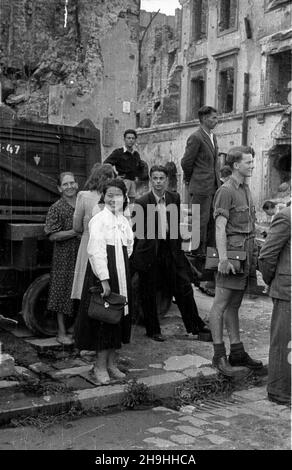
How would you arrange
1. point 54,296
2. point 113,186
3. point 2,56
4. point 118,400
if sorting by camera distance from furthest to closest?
point 2,56
point 54,296
point 113,186
point 118,400

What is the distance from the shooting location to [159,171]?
6.52 m

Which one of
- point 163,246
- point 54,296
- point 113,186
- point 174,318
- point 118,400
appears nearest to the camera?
point 118,400

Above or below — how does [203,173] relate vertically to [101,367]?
above

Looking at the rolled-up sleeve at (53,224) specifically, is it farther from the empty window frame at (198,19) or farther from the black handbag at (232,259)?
the empty window frame at (198,19)

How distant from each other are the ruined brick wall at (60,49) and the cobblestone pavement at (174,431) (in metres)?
9.58

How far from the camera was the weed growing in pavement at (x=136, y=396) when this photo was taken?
16.1ft

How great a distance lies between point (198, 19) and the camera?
31.2 metres

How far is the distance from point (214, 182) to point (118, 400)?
3719mm

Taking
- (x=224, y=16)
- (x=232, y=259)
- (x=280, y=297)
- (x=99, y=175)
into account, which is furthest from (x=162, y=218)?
(x=224, y=16)

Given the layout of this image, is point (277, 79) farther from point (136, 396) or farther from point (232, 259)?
point (136, 396)

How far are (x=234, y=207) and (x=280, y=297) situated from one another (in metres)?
1.04

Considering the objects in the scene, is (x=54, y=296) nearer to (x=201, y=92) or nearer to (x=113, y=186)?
(x=113, y=186)

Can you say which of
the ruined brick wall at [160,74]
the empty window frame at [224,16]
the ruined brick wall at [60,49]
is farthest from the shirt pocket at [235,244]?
the ruined brick wall at [160,74]
